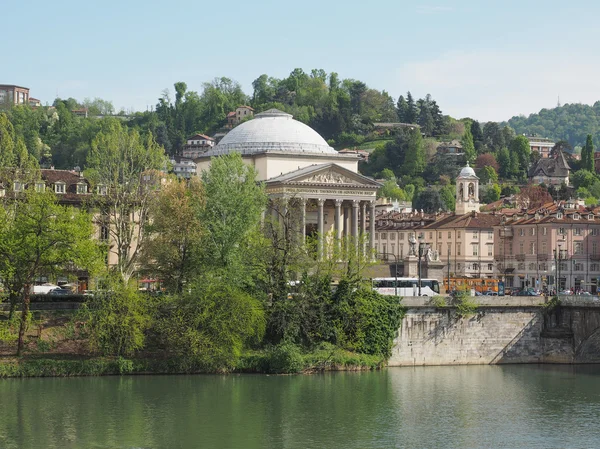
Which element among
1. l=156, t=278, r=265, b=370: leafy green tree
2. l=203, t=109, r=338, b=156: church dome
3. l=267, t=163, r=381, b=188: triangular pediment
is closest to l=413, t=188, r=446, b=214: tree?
l=203, t=109, r=338, b=156: church dome

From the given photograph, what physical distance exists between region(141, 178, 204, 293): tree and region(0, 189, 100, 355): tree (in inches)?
229

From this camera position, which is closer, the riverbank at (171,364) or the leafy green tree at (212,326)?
the riverbank at (171,364)

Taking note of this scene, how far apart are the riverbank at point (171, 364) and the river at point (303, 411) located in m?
0.98

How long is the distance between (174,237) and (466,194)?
7124 cm

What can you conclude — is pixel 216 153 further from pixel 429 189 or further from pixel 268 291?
pixel 429 189

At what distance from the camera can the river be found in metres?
44.8

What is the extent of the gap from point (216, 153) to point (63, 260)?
123 feet

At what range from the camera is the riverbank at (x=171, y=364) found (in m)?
57.9

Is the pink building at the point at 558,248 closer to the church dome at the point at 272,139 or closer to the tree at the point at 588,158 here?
the church dome at the point at 272,139

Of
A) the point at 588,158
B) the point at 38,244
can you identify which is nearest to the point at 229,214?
the point at 38,244

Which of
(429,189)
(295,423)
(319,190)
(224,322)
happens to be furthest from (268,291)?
(429,189)

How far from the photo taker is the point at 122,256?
224 ft

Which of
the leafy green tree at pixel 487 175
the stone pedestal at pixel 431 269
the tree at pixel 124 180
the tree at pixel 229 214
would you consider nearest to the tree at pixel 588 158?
the leafy green tree at pixel 487 175

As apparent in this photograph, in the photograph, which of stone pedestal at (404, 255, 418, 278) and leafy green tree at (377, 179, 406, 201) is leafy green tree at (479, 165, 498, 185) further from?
stone pedestal at (404, 255, 418, 278)
